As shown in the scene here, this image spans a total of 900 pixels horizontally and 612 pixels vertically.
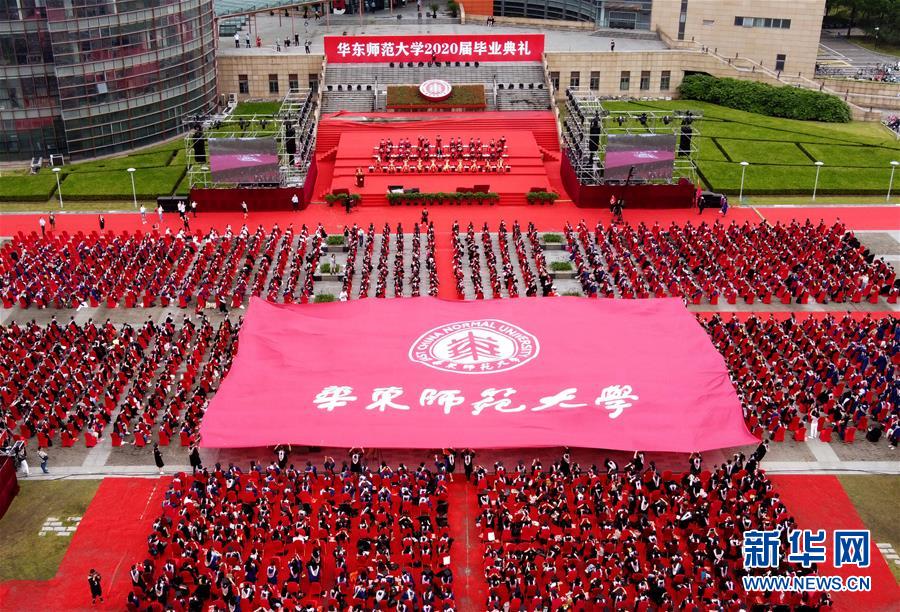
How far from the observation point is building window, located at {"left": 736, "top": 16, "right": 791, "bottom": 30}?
261 feet

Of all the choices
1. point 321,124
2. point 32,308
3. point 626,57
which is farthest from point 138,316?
point 626,57

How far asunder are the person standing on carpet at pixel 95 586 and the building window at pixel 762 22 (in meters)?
75.1

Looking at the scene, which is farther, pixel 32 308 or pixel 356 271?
pixel 356 271

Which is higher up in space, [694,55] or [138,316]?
[694,55]

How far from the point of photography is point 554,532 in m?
25.5

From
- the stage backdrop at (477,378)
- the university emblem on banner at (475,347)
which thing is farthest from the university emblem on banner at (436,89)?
the university emblem on banner at (475,347)

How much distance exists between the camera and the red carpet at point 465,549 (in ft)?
78.7

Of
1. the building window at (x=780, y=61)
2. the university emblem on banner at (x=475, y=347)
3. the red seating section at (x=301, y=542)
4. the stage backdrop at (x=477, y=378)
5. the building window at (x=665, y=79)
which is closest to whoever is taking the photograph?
the red seating section at (x=301, y=542)

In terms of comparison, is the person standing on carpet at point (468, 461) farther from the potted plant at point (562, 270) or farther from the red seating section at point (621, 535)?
the potted plant at point (562, 270)

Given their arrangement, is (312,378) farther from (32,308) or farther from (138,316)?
(32,308)

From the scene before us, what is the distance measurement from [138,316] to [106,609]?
18.6 metres

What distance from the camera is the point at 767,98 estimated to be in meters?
73.8

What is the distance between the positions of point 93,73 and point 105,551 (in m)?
43.7

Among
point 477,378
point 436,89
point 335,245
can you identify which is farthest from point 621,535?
point 436,89
